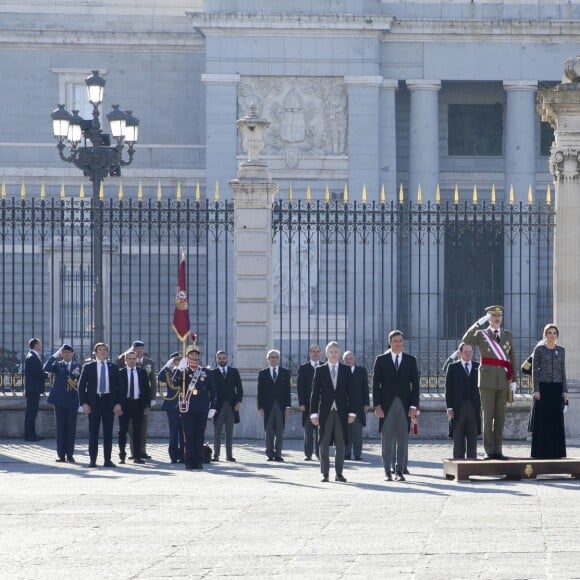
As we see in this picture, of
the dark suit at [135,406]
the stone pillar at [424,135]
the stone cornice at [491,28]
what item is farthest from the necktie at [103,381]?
the stone cornice at [491,28]

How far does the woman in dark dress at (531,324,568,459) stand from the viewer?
1958 cm

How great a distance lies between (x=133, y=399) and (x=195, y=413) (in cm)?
140

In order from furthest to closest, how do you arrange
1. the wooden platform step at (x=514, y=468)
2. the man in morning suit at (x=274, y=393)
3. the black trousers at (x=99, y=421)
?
the man in morning suit at (x=274, y=393) < the black trousers at (x=99, y=421) < the wooden platform step at (x=514, y=468)

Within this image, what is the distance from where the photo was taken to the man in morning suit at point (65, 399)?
71.1 feet

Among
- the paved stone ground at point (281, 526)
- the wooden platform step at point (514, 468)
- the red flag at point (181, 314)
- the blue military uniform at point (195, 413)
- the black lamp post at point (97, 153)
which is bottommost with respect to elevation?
the paved stone ground at point (281, 526)

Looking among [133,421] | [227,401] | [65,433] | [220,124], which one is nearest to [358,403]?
[227,401]

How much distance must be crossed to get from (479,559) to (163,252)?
1237 inches

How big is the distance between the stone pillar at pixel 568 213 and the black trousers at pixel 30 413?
699 cm

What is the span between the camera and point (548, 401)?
1980 cm

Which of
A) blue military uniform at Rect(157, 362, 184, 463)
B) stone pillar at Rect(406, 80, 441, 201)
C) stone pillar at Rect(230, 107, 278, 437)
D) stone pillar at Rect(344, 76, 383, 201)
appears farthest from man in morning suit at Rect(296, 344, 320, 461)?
stone pillar at Rect(406, 80, 441, 201)

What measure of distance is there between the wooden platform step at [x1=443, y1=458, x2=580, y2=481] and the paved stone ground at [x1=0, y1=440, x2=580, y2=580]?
Result: 164 millimetres

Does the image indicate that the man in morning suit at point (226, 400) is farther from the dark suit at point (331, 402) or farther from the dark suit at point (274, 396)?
the dark suit at point (331, 402)

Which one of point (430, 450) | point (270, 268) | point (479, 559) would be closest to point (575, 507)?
point (479, 559)

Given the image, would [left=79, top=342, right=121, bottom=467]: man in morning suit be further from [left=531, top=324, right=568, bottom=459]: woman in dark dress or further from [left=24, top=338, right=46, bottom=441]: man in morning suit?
[left=531, top=324, right=568, bottom=459]: woman in dark dress
